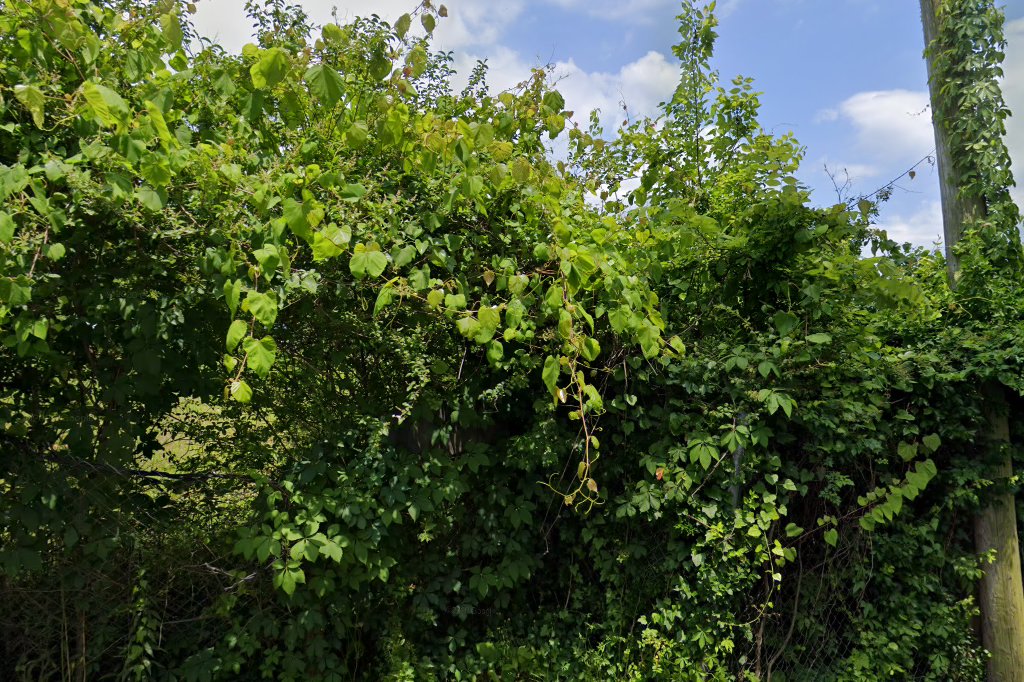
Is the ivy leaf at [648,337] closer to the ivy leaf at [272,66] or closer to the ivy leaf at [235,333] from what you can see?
the ivy leaf at [235,333]

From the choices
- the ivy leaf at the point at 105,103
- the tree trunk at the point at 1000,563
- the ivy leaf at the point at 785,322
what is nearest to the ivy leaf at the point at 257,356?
the ivy leaf at the point at 105,103

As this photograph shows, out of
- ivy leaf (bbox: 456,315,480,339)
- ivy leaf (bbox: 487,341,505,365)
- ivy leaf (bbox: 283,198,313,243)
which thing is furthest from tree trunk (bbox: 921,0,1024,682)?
ivy leaf (bbox: 283,198,313,243)

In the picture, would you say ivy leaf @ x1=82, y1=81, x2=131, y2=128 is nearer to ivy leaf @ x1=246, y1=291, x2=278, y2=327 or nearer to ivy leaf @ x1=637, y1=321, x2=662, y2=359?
ivy leaf @ x1=246, y1=291, x2=278, y2=327

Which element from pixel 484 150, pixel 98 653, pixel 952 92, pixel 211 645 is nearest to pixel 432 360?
pixel 484 150

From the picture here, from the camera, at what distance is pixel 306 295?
3068 mm

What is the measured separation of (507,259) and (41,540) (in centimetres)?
243

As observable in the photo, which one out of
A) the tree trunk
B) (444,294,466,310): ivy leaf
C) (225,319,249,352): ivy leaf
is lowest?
the tree trunk

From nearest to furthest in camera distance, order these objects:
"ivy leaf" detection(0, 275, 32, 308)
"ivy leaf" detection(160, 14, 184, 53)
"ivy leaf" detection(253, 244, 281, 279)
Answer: "ivy leaf" detection(0, 275, 32, 308) → "ivy leaf" detection(253, 244, 281, 279) → "ivy leaf" detection(160, 14, 184, 53)

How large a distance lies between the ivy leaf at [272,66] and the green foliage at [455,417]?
Answer: 29 cm

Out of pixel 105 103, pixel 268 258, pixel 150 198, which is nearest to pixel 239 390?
pixel 268 258

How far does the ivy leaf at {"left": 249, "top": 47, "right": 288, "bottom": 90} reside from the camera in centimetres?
246

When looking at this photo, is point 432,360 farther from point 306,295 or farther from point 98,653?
point 98,653

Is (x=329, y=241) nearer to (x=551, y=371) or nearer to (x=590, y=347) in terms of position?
(x=551, y=371)

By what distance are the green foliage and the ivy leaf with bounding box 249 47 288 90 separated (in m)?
0.29
